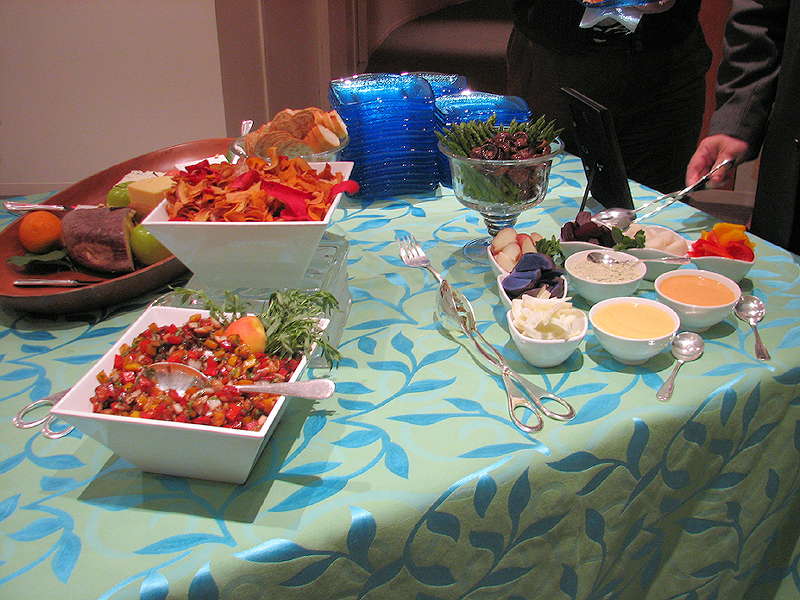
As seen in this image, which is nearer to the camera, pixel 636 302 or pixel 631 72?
pixel 636 302

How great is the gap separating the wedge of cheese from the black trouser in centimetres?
127

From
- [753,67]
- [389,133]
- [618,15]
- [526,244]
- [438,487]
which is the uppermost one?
[618,15]

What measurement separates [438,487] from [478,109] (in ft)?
2.93

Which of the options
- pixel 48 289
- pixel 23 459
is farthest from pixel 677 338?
pixel 48 289

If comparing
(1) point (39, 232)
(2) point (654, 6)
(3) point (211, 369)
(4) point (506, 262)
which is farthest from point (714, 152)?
(1) point (39, 232)

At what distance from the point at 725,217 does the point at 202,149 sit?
9.57 ft

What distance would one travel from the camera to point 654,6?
138cm

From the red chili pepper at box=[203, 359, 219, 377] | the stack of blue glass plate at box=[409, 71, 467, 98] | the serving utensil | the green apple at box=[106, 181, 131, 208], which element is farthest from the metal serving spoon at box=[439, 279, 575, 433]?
the stack of blue glass plate at box=[409, 71, 467, 98]

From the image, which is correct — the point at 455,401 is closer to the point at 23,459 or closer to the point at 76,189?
the point at 23,459

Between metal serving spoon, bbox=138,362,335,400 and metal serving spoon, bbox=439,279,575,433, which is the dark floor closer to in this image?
metal serving spoon, bbox=439,279,575,433

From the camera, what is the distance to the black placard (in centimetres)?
101

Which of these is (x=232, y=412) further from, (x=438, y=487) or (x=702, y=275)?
(x=702, y=275)

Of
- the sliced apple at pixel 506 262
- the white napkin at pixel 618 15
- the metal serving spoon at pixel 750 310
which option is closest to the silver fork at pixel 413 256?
the sliced apple at pixel 506 262

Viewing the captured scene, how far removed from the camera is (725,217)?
315 cm
